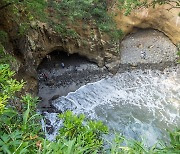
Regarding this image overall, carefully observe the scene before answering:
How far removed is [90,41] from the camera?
1491 centimetres

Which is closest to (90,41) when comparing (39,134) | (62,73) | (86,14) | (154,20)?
(86,14)

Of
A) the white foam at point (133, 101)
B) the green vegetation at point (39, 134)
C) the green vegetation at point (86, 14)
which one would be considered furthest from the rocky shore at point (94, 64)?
the green vegetation at point (39, 134)

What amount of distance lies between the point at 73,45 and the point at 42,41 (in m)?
1.90

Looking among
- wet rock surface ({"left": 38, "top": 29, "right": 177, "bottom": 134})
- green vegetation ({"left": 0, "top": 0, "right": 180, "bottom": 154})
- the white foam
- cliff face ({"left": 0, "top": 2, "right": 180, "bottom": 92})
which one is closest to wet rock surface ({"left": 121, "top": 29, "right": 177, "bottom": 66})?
wet rock surface ({"left": 38, "top": 29, "right": 177, "bottom": 134})

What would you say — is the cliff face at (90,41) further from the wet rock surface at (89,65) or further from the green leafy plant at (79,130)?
the green leafy plant at (79,130)

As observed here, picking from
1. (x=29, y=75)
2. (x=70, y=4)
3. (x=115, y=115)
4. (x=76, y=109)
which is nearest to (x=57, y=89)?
(x=76, y=109)

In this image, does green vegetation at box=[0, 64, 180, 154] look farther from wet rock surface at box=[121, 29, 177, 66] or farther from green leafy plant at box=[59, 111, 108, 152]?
wet rock surface at box=[121, 29, 177, 66]

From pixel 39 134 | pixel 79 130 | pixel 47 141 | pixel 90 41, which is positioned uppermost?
pixel 47 141

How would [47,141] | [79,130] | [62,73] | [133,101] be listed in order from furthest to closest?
[62,73] → [133,101] → [79,130] → [47,141]

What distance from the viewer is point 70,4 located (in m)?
15.0

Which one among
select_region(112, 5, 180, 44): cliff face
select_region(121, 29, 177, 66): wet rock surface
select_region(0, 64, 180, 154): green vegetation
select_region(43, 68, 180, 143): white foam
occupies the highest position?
select_region(0, 64, 180, 154): green vegetation

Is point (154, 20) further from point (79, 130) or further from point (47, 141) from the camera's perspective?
point (47, 141)

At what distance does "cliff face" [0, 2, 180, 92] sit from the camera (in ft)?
38.5

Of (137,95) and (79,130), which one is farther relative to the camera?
(137,95)
